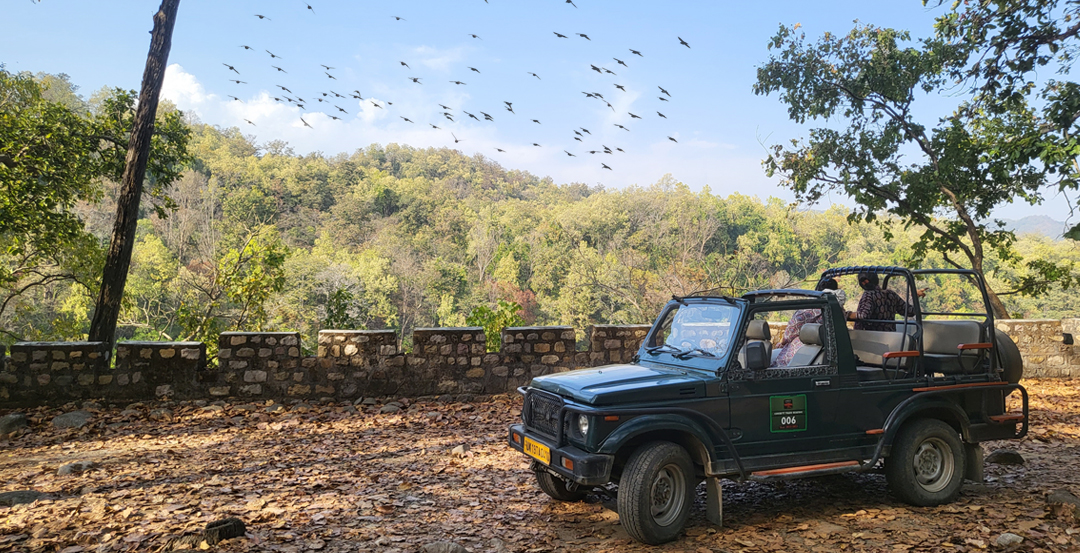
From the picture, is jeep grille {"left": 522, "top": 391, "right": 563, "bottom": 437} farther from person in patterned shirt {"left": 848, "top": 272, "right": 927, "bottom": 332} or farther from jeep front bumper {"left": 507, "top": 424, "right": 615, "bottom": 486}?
person in patterned shirt {"left": 848, "top": 272, "right": 927, "bottom": 332}

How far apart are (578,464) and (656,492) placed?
65 cm

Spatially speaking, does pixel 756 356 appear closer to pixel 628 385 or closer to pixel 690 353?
pixel 690 353

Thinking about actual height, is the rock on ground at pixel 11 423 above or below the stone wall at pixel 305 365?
below

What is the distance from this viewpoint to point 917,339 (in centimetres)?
563

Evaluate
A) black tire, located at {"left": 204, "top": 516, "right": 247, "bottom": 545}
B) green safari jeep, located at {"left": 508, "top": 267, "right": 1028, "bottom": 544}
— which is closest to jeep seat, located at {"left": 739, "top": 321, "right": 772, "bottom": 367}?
green safari jeep, located at {"left": 508, "top": 267, "right": 1028, "bottom": 544}

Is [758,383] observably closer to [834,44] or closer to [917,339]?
[917,339]

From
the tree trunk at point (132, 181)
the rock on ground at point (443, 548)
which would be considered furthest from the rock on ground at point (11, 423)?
the rock on ground at point (443, 548)

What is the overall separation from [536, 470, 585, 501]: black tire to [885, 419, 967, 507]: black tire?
2.51m

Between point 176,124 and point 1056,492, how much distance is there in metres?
15.3

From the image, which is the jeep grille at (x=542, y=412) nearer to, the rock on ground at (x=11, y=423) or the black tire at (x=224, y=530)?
the black tire at (x=224, y=530)

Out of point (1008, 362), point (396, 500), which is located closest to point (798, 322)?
point (1008, 362)

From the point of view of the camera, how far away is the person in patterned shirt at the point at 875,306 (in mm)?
6539

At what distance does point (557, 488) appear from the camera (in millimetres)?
5559

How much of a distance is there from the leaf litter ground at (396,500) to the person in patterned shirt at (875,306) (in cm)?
145
